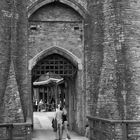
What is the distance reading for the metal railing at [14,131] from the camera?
8.80m

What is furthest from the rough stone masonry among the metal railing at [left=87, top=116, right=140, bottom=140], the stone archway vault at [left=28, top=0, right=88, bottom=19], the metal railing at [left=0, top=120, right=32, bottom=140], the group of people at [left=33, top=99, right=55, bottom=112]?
the group of people at [left=33, top=99, right=55, bottom=112]

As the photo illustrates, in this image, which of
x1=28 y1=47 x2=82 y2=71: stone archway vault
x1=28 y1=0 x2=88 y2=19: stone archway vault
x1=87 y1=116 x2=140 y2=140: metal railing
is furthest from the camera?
x1=28 y1=47 x2=82 y2=71: stone archway vault

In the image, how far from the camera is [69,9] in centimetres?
1107

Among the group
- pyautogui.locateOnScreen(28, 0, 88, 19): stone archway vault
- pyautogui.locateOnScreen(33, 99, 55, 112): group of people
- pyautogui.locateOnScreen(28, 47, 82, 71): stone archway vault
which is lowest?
pyautogui.locateOnScreen(33, 99, 55, 112): group of people

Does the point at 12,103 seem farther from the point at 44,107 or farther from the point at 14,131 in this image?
the point at 44,107

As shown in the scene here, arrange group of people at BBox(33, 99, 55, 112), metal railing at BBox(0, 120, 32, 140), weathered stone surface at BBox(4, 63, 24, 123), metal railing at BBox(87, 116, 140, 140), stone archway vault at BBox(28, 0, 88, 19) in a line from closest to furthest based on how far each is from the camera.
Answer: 1. metal railing at BBox(87, 116, 140, 140)
2. metal railing at BBox(0, 120, 32, 140)
3. weathered stone surface at BBox(4, 63, 24, 123)
4. stone archway vault at BBox(28, 0, 88, 19)
5. group of people at BBox(33, 99, 55, 112)

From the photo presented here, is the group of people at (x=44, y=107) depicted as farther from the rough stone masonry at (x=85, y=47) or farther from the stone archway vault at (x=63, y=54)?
the stone archway vault at (x=63, y=54)

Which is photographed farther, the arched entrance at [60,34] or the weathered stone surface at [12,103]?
the arched entrance at [60,34]

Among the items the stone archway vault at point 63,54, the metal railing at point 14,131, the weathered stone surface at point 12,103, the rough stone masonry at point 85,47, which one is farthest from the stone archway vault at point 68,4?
the metal railing at point 14,131

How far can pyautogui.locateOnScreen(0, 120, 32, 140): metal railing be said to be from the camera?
347 inches

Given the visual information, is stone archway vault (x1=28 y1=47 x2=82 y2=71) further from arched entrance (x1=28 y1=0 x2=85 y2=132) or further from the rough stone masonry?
the rough stone masonry

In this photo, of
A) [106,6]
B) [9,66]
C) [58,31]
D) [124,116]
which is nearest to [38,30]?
[58,31]

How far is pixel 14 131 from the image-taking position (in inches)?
348

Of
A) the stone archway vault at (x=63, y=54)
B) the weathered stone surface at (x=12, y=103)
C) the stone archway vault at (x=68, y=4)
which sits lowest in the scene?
the weathered stone surface at (x=12, y=103)
